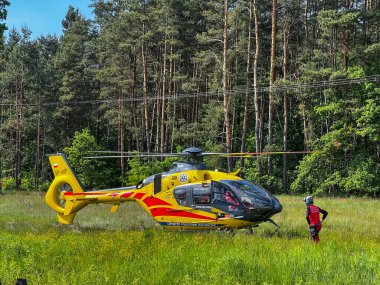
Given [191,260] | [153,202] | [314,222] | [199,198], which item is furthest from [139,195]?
[191,260]

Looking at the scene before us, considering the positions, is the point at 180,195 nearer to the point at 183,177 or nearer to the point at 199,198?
the point at 183,177

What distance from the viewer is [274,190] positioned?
37.2 meters

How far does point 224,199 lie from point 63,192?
7114 millimetres

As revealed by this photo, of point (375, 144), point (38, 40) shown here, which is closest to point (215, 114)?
point (375, 144)

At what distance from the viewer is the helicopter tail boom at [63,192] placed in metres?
17.0

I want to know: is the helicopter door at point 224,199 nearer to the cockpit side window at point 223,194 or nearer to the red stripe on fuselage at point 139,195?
the cockpit side window at point 223,194

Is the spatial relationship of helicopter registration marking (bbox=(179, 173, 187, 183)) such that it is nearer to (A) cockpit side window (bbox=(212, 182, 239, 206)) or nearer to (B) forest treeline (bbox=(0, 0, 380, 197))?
(A) cockpit side window (bbox=(212, 182, 239, 206))

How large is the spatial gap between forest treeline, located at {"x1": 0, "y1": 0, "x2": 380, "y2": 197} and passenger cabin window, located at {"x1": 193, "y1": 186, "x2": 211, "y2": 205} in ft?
35.5

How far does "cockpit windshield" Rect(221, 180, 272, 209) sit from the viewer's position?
1312 centimetres

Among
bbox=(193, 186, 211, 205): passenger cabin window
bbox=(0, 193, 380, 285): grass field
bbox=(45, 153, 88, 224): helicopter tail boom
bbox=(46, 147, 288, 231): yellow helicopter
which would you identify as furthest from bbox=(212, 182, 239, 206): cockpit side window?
bbox=(45, 153, 88, 224): helicopter tail boom

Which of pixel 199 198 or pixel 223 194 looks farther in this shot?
pixel 199 198

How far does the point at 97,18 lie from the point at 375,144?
42.9 metres

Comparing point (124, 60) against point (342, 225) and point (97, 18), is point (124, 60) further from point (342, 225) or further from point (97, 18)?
point (342, 225)

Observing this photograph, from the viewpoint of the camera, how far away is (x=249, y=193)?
43.5ft
